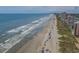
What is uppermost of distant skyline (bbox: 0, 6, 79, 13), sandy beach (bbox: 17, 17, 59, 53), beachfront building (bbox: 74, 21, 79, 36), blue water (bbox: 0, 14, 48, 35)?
distant skyline (bbox: 0, 6, 79, 13)

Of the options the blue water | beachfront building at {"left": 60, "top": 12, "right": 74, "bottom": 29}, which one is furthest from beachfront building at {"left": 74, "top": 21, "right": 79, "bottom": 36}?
the blue water

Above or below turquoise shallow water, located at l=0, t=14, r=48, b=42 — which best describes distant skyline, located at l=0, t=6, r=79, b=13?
above

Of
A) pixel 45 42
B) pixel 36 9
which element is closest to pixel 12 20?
pixel 36 9

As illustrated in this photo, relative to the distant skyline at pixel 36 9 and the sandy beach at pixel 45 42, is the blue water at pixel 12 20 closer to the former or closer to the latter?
the distant skyline at pixel 36 9

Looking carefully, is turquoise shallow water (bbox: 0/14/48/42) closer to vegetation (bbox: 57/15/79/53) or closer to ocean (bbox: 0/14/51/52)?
ocean (bbox: 0/14/51/52)
